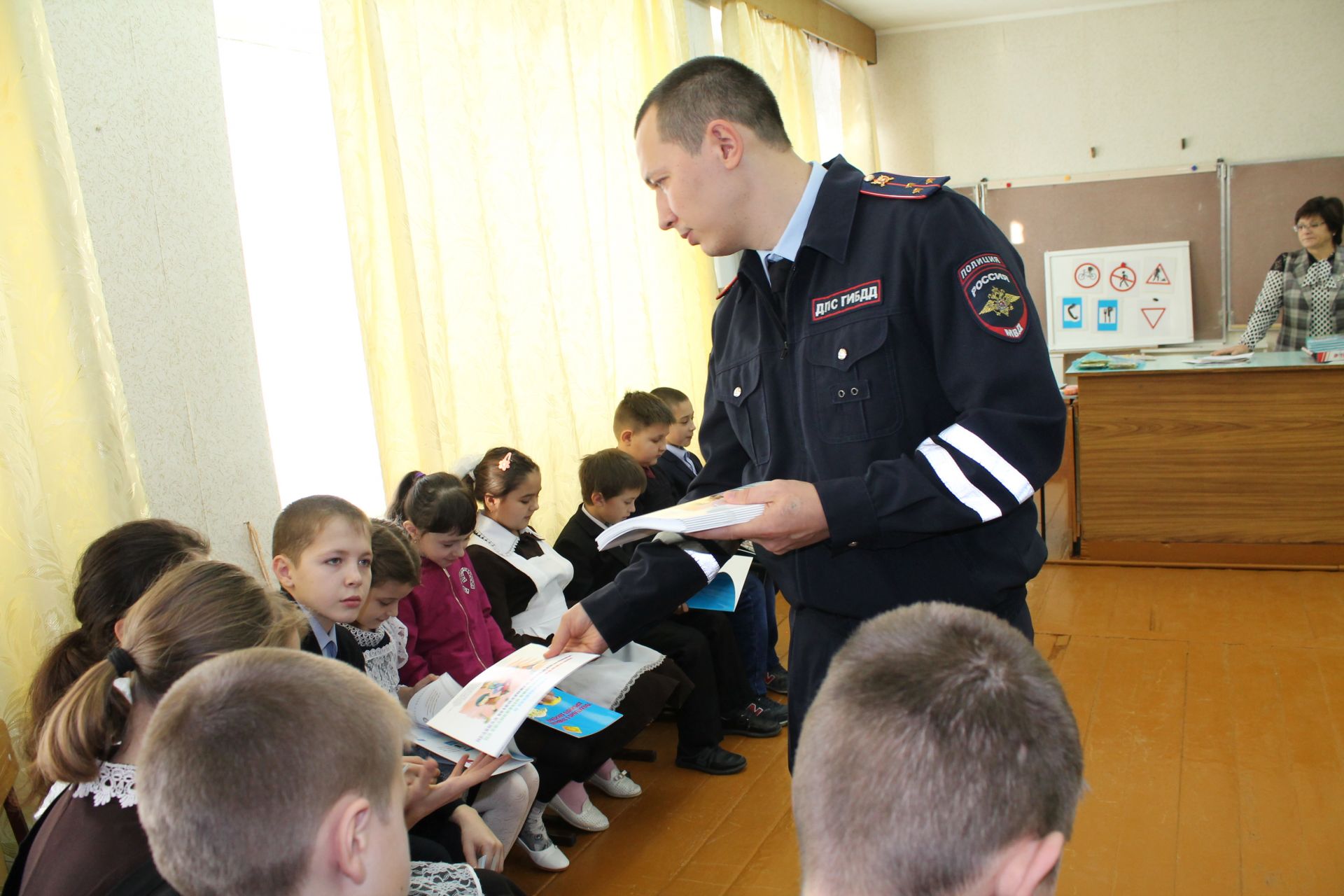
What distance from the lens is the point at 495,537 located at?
2.87 meters

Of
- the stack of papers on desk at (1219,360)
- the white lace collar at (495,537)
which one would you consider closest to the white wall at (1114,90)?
the stack of papers on desk at (1219,360)

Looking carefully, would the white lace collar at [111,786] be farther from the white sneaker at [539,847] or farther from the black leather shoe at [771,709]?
the black leather shoe at [771,709]

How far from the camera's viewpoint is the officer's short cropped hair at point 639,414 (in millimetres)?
3607

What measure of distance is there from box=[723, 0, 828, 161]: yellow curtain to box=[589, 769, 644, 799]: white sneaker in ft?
11.9

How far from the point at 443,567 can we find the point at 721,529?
4.59ft

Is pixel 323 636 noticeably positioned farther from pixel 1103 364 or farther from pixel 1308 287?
pixel 1308 287

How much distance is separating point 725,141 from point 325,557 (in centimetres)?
119

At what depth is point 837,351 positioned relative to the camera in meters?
1.39

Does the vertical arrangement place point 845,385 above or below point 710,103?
below

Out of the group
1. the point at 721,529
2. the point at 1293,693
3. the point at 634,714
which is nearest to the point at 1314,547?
the point at 1293,693

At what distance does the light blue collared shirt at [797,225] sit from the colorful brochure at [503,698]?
2.16 feet

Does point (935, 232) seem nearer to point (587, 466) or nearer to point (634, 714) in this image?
point (634, 714)

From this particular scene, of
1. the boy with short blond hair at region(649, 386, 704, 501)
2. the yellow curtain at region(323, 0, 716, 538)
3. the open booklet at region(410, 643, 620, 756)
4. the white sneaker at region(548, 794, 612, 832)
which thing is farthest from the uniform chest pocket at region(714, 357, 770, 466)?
the boy with short blond hair at region(649, 386, 704, 501)

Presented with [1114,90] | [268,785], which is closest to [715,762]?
[268,785]
